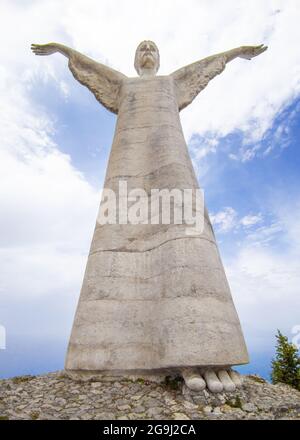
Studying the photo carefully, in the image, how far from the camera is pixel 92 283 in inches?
247

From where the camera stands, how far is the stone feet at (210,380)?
4781mm

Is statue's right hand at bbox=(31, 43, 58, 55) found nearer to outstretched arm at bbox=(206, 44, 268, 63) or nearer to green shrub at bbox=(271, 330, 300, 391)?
outstretched arm at bbox=(206, 44, 268, 63)

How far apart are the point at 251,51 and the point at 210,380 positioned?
10150 mm

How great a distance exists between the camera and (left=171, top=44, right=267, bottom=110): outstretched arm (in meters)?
9.90

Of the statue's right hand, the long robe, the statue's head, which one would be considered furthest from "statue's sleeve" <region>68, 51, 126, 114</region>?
the long robe

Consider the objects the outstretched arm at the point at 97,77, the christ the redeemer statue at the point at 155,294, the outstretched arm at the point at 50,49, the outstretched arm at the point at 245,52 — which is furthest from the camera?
the outstretched arm at the point at 245,52

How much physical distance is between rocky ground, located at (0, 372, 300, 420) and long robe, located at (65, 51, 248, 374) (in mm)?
329

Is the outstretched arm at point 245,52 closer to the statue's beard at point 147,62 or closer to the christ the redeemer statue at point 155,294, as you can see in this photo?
the statue's beard at point 147,62

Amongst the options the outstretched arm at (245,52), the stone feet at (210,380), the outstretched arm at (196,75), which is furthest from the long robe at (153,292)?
the outstretched arm at (245,52)

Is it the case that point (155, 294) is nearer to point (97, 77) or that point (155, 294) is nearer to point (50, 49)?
point (97, 77)

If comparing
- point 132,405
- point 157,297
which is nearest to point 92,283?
point 157,297

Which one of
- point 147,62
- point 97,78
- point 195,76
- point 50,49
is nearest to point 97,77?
point 97,78

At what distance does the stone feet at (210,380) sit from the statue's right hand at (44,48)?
10.1 meters
